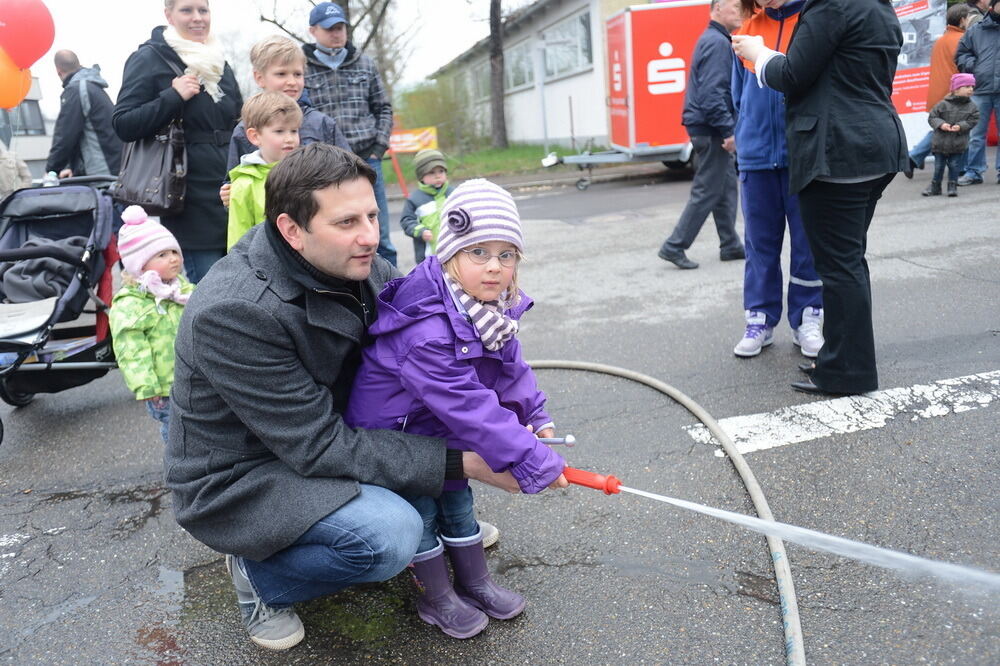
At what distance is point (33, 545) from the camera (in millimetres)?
3160

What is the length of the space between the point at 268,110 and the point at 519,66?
83.6 feet

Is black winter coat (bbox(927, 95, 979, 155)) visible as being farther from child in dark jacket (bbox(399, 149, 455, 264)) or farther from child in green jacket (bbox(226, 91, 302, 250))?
child in green jacket (bbox(226, 91, 302, 250))

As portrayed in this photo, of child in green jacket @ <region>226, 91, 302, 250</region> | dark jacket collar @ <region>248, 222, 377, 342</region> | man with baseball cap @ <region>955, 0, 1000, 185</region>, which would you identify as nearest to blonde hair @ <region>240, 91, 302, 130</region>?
child in green jacket @ <region>226, 91, 302, 250</region>

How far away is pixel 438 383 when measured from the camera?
219cm

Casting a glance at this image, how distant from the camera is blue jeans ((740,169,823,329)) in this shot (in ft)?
Result: 14.0

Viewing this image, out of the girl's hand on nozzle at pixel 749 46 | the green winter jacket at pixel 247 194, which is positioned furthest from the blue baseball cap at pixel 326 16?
the girl's hand on nozzle at pixel 749 46

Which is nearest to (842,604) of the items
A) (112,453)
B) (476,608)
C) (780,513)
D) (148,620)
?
(780,513)

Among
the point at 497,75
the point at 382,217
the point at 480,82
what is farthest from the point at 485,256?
the point at 480,82

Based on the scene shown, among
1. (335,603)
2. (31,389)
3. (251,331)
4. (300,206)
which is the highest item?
(300,206)

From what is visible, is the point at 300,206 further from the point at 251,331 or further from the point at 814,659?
the point at 814,659

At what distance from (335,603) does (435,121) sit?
887 inches

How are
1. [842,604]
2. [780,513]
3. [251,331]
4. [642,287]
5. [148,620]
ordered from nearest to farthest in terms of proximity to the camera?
[251,331], [842,604], [148,620], [780,513], [642,287]

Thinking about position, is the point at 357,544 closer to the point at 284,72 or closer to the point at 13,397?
the point at 284,72

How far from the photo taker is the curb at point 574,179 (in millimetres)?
15664
